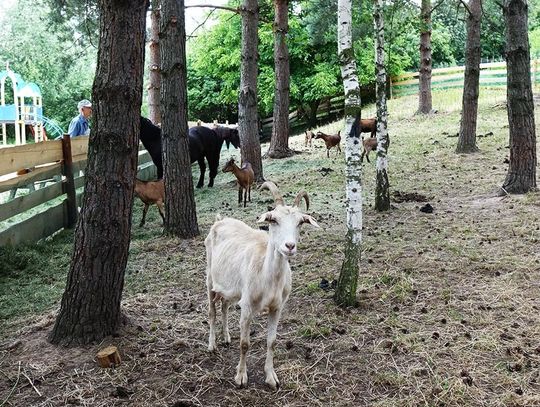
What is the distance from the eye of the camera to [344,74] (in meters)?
4.84

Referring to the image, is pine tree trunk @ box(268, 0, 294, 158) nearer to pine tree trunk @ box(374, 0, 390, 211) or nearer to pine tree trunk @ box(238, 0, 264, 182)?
pine tree trunk @ box(238, 0, 264, 182)

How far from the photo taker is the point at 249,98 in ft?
38.9

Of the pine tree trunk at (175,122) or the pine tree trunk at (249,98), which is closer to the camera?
the pine tree trunk at (175,122)

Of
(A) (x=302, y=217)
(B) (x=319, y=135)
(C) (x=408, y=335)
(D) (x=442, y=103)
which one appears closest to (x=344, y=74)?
(A) (x=302, y=217)

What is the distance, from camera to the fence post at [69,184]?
8664mm

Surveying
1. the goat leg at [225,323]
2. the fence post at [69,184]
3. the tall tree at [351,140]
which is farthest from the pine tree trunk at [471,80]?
the goat leg at [225,323]

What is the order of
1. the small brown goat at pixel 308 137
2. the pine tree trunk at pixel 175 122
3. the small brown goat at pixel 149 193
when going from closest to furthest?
the pine tree trunk at pixel 175 122 → the small brown goat at pixel 149 193 → the small brown goat at pixel 308 137

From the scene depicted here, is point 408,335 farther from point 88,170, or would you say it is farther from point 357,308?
point 88,170

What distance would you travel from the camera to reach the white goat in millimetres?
3506

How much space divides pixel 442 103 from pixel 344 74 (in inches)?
805

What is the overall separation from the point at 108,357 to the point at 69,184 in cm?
555

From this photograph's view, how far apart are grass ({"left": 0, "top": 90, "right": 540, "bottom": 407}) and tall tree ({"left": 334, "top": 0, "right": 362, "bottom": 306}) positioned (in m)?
0.55

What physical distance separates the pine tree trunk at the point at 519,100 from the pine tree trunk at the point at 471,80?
428 centimetres

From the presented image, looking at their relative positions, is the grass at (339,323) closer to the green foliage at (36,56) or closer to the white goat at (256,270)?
the white goat at (256,270)
